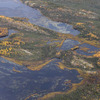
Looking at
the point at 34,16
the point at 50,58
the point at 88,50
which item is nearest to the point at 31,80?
the point at 50,58

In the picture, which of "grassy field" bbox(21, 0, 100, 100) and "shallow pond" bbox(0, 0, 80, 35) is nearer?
"grassy field" bbox(21, 0, 100, 100)

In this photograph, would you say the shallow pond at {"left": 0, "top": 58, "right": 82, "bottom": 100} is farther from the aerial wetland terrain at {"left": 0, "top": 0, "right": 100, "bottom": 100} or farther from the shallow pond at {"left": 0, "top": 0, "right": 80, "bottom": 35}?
the shallow pond at {"left": 0, "top": 0, "right": 80, "bottom": 35}

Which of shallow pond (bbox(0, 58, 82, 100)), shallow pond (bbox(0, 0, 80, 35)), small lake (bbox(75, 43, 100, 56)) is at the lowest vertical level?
shallow pond (bbox(0, 58, 82, 100))

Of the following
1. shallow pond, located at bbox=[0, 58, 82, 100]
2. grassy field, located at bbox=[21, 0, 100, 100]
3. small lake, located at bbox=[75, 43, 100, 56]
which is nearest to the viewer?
grassy field, located at bbox=[21, 0, 100, 100]

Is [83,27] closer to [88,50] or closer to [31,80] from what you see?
[88,50]

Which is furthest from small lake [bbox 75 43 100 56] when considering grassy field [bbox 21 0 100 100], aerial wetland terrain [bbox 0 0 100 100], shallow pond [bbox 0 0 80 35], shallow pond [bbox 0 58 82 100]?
shallow pond [bbox 0 0 80 35]

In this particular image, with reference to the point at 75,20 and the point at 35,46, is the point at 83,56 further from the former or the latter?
the point at 75,20

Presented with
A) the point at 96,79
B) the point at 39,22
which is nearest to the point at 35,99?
the point at 96,79

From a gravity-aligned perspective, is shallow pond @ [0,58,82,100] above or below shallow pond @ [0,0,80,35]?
below
